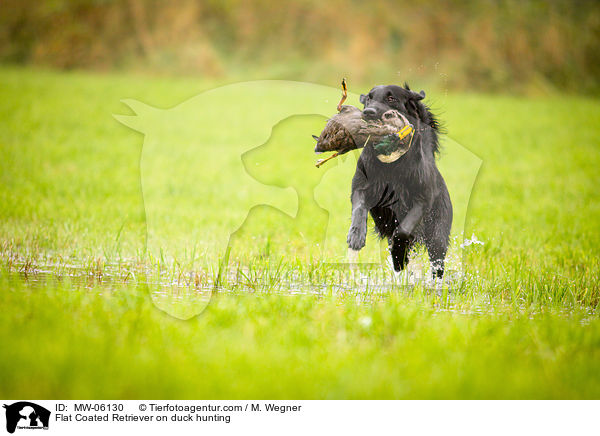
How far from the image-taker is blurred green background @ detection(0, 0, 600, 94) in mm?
24391

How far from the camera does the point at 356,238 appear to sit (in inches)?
155

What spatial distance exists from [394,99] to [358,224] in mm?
965

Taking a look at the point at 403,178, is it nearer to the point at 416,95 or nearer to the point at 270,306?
the point at 416,95

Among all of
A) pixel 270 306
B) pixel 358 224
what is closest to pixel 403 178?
pixel 358 224

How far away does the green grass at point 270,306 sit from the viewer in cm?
250

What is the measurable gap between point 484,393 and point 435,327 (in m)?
0.82

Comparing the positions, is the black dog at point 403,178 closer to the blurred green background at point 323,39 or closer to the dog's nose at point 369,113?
the dog's nose at point 369,113

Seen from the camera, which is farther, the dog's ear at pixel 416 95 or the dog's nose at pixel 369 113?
the dog's ear at pixel 416 95

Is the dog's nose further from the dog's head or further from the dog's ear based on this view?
the dog's ear

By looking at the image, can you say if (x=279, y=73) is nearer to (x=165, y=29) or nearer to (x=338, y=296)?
(x=165, y=29)

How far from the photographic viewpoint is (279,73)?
2598cm
